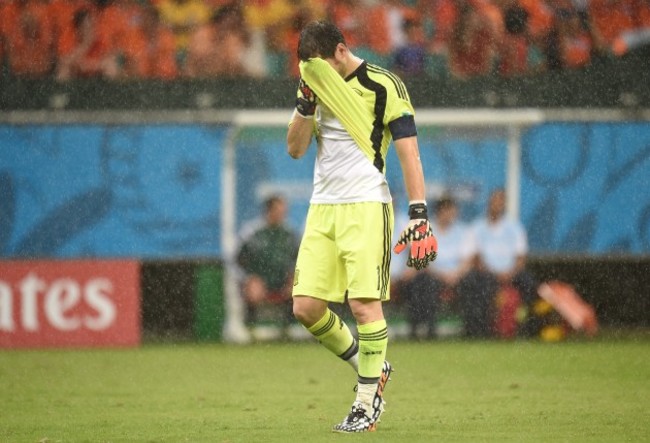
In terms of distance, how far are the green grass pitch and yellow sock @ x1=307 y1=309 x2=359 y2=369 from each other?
41 cm

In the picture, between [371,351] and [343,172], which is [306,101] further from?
[371,351]

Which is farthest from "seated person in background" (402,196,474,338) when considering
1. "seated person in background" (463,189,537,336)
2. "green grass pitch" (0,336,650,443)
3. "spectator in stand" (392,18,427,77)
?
"spectator in stand" (392,18,427,77)

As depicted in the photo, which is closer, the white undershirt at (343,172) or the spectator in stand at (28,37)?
the white undershirt at (343,172)

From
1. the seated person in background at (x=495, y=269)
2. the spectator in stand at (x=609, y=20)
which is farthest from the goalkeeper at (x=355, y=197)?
the spectator in stand at (x=609, y=20)

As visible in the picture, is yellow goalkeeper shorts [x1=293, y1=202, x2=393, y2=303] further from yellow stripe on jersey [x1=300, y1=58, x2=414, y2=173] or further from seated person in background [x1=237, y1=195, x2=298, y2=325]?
seated person in background [x1=237, y1=195, x2=298, y2=325]

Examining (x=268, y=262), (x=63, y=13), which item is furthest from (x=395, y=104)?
(x=63, y=13)

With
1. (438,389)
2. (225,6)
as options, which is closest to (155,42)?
(225,6)

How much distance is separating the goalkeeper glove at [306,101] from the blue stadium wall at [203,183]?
7.48 m

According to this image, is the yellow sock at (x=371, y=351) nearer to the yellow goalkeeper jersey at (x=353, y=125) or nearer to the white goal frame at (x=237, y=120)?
the yellow goalkeeper jersey at (x=353, y=125)

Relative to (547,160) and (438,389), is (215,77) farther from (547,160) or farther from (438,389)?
(438,389)

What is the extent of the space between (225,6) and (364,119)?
992 centimetres

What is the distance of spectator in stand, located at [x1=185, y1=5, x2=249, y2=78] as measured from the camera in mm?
15883

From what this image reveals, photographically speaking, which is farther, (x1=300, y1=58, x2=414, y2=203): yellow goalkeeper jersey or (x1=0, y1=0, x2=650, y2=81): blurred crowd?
(x1=0, y1=0, x2=650, y2=81): blurred crowd

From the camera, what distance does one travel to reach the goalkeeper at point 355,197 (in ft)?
22.5
